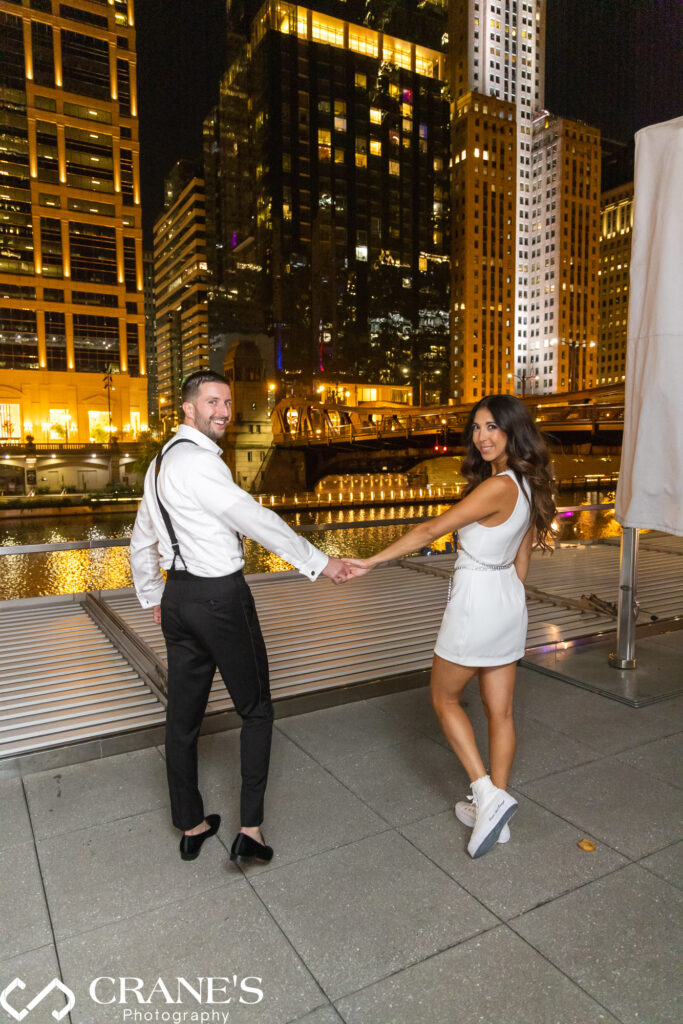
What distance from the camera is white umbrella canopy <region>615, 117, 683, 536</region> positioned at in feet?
11.9

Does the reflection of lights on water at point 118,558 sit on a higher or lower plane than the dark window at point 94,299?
lower

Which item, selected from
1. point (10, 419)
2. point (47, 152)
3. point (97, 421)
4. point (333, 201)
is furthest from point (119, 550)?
point (333, 201)

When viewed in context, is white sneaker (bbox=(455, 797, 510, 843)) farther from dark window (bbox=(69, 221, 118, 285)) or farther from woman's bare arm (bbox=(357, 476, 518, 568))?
dark window (bbox=(69, 221, 118, 285))

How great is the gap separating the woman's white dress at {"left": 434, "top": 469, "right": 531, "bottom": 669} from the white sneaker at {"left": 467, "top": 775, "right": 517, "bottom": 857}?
528 millimetres

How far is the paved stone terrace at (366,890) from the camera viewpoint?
2027mm

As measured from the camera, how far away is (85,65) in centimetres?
8631

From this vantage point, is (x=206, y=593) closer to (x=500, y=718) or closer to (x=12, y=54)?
(x=500, y=718)

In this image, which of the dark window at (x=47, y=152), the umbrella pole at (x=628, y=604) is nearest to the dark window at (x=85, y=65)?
the dark window at (x=47, y=152)

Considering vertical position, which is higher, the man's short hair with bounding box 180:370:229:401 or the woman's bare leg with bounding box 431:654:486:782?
the man's short hair with bounding box 180:370:229:401

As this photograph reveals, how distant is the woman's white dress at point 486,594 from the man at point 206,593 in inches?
24.2

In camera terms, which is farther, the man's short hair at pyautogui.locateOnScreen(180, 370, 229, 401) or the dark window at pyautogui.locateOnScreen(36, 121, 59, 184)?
the dark window at pyautogui.locateOnScreen(36, 121, 59, 184)

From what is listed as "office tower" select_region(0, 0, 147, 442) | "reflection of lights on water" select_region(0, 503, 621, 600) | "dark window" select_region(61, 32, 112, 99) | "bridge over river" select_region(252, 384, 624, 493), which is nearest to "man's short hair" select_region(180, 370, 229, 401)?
"reflection of lights on water" select_region(0, 503, 621, 600)

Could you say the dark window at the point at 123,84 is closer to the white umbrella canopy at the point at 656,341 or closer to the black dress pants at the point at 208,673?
the white umbrella canopy at the point at 656,341

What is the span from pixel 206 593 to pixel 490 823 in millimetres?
1528
